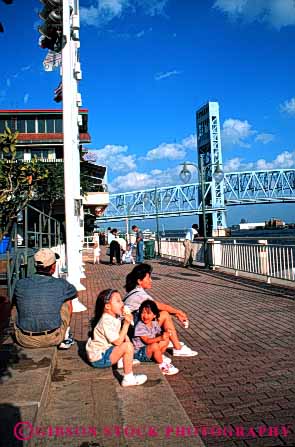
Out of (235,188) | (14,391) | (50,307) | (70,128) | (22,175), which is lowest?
(14,391)

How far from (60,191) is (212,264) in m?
18.8

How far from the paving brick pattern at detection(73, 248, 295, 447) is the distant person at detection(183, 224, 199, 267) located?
7.59 meters

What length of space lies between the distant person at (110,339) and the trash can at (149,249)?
61.9ft

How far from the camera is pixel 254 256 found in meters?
11.7

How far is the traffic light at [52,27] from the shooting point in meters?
8.88

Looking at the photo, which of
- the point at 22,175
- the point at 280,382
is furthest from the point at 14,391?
the point at 22,175

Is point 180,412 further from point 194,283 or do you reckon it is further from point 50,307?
point 194,283

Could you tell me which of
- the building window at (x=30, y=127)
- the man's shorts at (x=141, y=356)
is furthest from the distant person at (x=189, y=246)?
the building window at (x=30, y=127)

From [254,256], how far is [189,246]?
19.0ft

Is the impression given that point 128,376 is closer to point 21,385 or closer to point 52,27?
point 21,385

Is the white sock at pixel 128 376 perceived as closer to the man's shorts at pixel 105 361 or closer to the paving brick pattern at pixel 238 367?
the man's shorts at pixel 105 361

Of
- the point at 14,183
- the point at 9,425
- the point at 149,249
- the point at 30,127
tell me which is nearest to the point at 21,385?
the point at 9,425

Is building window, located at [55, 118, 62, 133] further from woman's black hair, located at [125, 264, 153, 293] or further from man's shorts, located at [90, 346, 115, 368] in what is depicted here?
man's shorts, located at [90, 346, 115, 368]

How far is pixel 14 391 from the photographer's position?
10.9ft
